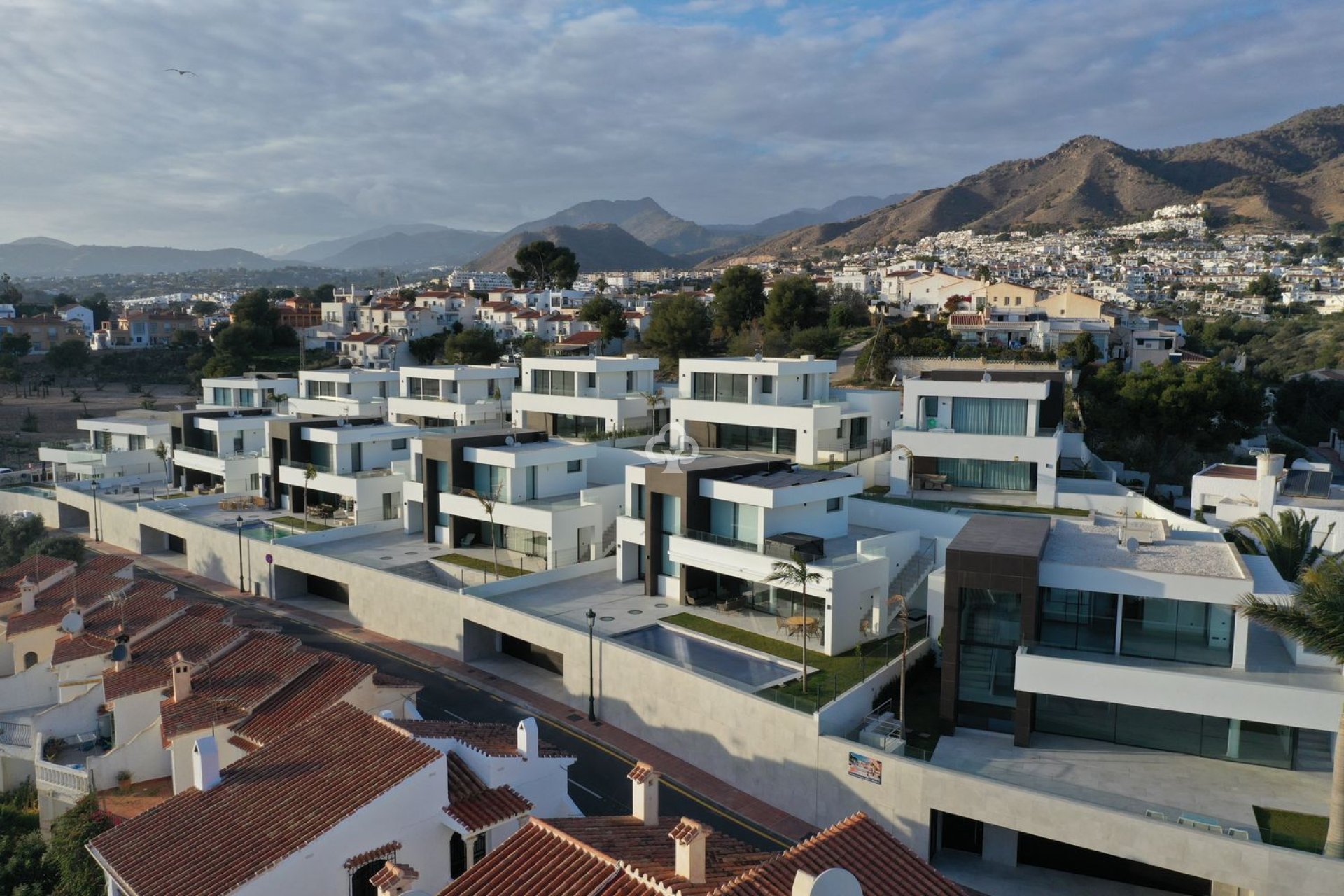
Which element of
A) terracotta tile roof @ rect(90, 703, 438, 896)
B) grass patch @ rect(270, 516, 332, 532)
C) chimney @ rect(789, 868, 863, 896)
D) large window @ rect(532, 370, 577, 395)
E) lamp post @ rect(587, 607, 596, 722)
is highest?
large window @ rect(532, 370, 577, 395)

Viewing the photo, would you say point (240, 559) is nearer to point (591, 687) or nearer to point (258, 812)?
point (591, 687)

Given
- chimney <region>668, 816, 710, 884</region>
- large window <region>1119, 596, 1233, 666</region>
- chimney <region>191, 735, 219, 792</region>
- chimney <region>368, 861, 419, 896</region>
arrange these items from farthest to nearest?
large window <region>1119, 596, 1233, 666</region>
chimney <region>191, 735, 219, 792</region>
chimney <region>368, 861, 419, 896</region>
chimney <region>668, 816, 710, 884</region>

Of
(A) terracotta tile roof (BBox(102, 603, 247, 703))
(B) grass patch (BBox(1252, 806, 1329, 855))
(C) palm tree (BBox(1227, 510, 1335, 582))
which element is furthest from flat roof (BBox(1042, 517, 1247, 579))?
(A) terracotta tile roof (BBox(102, 603, 247, 703))

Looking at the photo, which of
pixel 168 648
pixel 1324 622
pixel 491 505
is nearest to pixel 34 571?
pixel 168 648

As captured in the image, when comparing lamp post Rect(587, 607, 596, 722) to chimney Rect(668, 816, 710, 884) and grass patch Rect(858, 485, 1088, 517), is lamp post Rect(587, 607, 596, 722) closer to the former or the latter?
grass patch Rect(858, 485, 1088, 517)

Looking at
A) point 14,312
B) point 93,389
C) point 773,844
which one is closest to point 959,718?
point 773,844

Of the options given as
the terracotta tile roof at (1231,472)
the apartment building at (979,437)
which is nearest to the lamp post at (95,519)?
the apartment building at (979,437)

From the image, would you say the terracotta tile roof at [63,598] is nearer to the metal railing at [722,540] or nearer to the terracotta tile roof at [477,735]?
the terracotta tile roof at [477,735]
